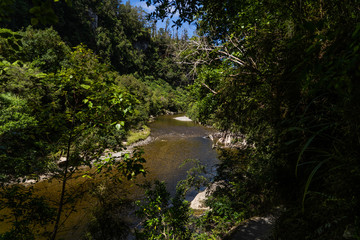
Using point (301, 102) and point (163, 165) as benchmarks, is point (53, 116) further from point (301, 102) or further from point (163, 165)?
point (163, 165)

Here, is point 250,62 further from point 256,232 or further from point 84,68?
point 256,232

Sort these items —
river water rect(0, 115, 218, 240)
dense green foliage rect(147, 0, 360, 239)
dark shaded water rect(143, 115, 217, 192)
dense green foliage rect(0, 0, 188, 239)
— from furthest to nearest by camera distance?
dark shaded water rect(143, 115, 217, 192)
river water rect(0, 115, 218, 240)
dense green foliage rect(0, 0, 188, 239)
dense green foliage rect(147, 0, 360, 239)

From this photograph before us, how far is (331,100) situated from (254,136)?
5.85 feet

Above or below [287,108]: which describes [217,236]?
below

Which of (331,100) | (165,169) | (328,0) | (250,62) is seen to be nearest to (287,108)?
(331,100)

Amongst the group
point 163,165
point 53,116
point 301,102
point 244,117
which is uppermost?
point 301,102

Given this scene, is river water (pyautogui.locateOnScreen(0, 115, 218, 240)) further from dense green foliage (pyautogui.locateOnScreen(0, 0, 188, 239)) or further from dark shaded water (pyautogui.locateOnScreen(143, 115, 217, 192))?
dense green foliage (pyautogui.locateOnScreen(0, 0, 188, 239))

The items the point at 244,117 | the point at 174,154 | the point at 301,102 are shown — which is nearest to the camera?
the point at 301,102

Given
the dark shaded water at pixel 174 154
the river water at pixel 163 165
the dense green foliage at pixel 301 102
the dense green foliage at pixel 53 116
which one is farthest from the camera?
the dark shaded water at pixel 174 154

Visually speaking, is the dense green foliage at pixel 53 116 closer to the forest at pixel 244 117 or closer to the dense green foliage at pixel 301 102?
the forest at pixel 244 117

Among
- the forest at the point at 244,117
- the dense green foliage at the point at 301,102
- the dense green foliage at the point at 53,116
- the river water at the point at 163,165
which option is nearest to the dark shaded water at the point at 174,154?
the river water at the point at 163,165

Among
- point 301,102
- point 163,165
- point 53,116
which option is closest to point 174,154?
point 163,165

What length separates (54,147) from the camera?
8.33 ft

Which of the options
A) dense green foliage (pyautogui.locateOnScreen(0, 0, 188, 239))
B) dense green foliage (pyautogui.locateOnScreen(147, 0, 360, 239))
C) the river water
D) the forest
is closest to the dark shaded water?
the river water
